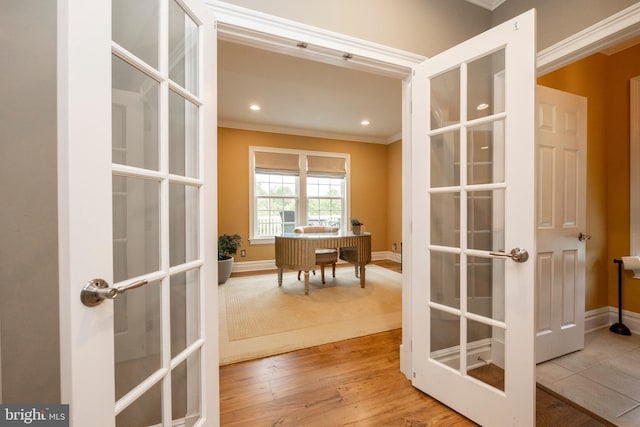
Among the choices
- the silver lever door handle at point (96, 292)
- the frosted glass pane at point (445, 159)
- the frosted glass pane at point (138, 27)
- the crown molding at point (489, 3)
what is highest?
the crown molding at point (489, 3)

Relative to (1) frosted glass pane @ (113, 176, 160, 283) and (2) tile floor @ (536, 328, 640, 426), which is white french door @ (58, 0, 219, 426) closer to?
(1) frosted glass pane @ (113, 176, 160, 283)

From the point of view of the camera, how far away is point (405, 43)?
1.69m

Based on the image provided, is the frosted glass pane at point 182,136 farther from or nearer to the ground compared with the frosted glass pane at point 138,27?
nearer to the ground

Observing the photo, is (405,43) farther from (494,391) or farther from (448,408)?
(448,408)

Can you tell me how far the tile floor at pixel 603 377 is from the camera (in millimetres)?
1454

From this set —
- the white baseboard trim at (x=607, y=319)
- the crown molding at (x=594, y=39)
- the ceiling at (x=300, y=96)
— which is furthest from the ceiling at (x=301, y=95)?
the white baseboard trim at (x=607, y=319)

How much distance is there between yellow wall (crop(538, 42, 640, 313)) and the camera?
236cm

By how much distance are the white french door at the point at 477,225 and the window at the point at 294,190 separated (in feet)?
12.0

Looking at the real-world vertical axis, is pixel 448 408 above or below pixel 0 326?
below

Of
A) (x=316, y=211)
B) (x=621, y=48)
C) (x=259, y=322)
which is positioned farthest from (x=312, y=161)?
(x=621, y=48)

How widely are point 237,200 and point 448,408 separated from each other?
4.29 meters

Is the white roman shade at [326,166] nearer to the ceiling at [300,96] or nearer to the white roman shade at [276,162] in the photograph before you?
the white roman shade at [276,162]

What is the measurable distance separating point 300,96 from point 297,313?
115 inches

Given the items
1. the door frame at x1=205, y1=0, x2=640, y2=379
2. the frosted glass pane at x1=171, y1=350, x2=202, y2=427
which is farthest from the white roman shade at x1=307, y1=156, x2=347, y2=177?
the frosted glass pane at x1=171, y1=350, x2=202, y2=427
